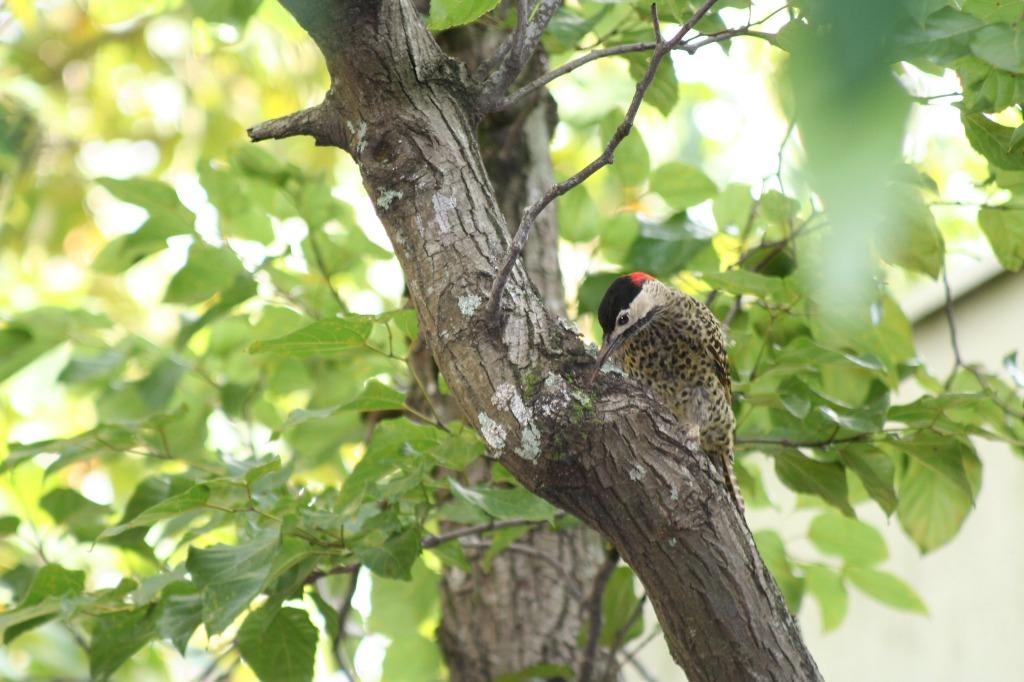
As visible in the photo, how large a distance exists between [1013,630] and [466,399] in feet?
9.75

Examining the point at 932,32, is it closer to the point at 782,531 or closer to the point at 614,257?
the point at 614,257

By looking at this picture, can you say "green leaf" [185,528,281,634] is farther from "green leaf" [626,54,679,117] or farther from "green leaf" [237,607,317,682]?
"green leaf" [626,54,679,117]

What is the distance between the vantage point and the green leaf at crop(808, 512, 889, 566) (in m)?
2.65

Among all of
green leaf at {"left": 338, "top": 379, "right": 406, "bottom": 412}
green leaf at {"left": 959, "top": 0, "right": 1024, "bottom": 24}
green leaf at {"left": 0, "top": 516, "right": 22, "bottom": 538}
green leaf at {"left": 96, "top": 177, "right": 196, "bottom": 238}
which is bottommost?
green leaf at {"left": 338, "top": 379, "right": 406, "bottom": 412}

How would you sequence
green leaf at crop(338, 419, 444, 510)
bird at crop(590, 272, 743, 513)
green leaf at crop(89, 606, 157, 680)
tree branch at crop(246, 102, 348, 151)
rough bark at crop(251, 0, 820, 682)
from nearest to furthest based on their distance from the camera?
rough bark at crop(251, 0, 820, 682)
tree branch at crop(246, 102, 348, 151)
green leaf at crop(338, 419, 444, 510)
green leaf at crop(89, 606, 157, 680)
bird at crop(590, 272, 743, 513)

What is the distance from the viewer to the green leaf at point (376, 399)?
6.38 ft

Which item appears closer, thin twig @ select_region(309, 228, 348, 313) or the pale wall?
thin twig @ select_region(309, 228, 348, 313)

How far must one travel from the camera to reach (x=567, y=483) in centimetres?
151

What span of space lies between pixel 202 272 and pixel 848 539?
1739 mm

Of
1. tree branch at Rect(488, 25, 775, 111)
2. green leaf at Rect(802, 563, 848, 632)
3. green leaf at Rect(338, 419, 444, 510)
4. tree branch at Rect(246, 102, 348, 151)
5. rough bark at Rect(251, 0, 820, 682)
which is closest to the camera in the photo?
rough bark at Rect(251, 0, 820, 682)

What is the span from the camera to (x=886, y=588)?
2684 millimetres

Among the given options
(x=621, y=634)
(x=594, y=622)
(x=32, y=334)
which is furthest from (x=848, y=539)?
(x=32, y=334)

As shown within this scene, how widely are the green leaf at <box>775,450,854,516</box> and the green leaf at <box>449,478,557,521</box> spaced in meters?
0.62

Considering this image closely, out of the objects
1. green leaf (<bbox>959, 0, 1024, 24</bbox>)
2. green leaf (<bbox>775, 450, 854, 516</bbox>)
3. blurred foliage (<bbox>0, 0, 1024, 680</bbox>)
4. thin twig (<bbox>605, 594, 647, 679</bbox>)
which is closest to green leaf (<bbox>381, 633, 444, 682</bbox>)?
blurred foliage (<bbox>0, 0, 1024, 680</bbox>)
